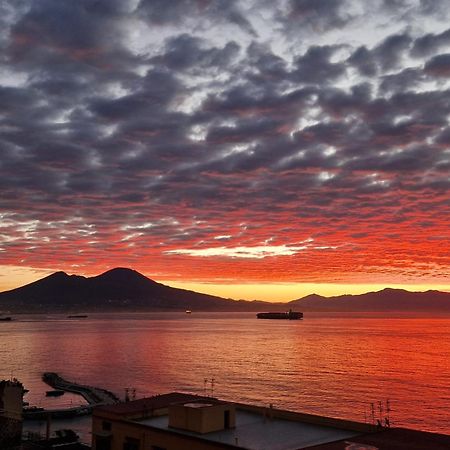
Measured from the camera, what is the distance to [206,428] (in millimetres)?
33812

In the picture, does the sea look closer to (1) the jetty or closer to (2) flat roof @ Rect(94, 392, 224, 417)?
(1) the jetty

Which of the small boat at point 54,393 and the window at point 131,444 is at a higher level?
the window at point 131,444

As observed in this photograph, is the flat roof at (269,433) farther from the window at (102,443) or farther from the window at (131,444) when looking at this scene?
the window at (102,443)

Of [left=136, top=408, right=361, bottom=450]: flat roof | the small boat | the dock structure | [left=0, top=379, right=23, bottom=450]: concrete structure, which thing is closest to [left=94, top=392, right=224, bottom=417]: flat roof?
[left=136, top=408, right=361, bottom=450]: flat roof

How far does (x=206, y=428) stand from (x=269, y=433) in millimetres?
4429

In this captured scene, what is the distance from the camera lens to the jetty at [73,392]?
77.2 metres

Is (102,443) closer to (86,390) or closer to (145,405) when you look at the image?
(145,405)

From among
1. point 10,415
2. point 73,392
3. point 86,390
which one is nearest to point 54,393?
point 73,392

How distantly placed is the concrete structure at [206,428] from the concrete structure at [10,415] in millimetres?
13365

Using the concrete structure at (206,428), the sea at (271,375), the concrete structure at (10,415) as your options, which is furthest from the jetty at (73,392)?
the concrete structure at (206,428)

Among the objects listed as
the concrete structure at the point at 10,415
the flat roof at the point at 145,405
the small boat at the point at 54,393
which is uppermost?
the flat roof at the point at 145,405

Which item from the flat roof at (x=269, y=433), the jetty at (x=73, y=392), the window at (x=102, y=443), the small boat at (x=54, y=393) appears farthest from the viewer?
the small boat at (x=54, y=393)

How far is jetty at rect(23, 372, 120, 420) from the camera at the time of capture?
253 ft

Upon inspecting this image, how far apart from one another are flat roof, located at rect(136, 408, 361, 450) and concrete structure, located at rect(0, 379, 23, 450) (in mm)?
16032
